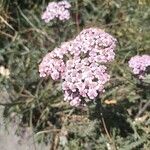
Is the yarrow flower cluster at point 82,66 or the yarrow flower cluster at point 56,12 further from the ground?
the yarrow flower cluster at point 56,12

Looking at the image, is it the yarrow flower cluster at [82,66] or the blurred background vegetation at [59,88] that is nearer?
the yarrow flower cluster at [82,66]

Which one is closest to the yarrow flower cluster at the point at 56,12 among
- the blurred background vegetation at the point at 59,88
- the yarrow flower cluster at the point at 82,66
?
the blurred background vegetation at the point at 59,88

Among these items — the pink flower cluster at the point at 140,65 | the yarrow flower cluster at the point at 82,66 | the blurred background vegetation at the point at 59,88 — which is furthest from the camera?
the blurred background vegetation at the point at 59,88

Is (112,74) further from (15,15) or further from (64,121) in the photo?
(15,15)

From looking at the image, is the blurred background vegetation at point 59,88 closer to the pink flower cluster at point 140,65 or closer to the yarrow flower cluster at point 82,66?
the pink flower cluster at point 140,65

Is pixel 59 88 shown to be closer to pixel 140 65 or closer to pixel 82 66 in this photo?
pixel 140 65

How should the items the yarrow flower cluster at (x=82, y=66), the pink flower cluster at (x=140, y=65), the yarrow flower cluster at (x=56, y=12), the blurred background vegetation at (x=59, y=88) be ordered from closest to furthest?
1. the yarrow flower cluster at (x=82, y=66)
2. the pink flower cluster at (x=140, y=65)
3. the blurred background vegetation at (x=59, y=88)
4. the yarrow flower cluster at (x=56, y=12)

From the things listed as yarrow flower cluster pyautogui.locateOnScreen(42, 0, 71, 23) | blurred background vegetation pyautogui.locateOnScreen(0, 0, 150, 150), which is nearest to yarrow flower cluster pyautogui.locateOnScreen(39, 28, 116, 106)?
blurred background vegetation pyautogui.locateOnScreen(0, 0, 150, 150)
